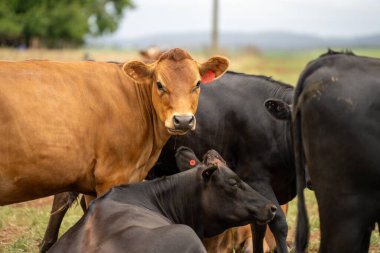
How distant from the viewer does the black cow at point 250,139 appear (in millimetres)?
7203

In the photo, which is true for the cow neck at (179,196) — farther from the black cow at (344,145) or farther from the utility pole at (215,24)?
the utility pole at (215,24)

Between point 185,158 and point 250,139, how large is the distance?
0.68 m

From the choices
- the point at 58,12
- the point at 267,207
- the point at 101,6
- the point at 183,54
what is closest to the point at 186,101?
the point at 183,54

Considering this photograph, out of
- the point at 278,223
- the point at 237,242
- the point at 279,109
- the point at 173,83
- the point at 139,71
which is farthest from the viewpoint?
the point at 237,242

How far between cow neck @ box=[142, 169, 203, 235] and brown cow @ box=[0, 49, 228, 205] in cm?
39

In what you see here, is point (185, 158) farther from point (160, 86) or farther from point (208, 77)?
point (208, 77)

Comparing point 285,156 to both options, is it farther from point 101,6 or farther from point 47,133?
point 101,6

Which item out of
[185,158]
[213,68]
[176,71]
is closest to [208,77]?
[213,68]

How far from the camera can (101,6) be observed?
181 feet

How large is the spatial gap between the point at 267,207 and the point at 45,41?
42.6m

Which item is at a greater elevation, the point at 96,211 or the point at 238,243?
the point at 96,211

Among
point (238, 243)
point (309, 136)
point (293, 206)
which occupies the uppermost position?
point (309, 136)

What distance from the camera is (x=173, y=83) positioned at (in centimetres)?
680

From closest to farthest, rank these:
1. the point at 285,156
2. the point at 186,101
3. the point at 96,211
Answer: the point at 96,211
the point at 186,101
the point at 285,156
